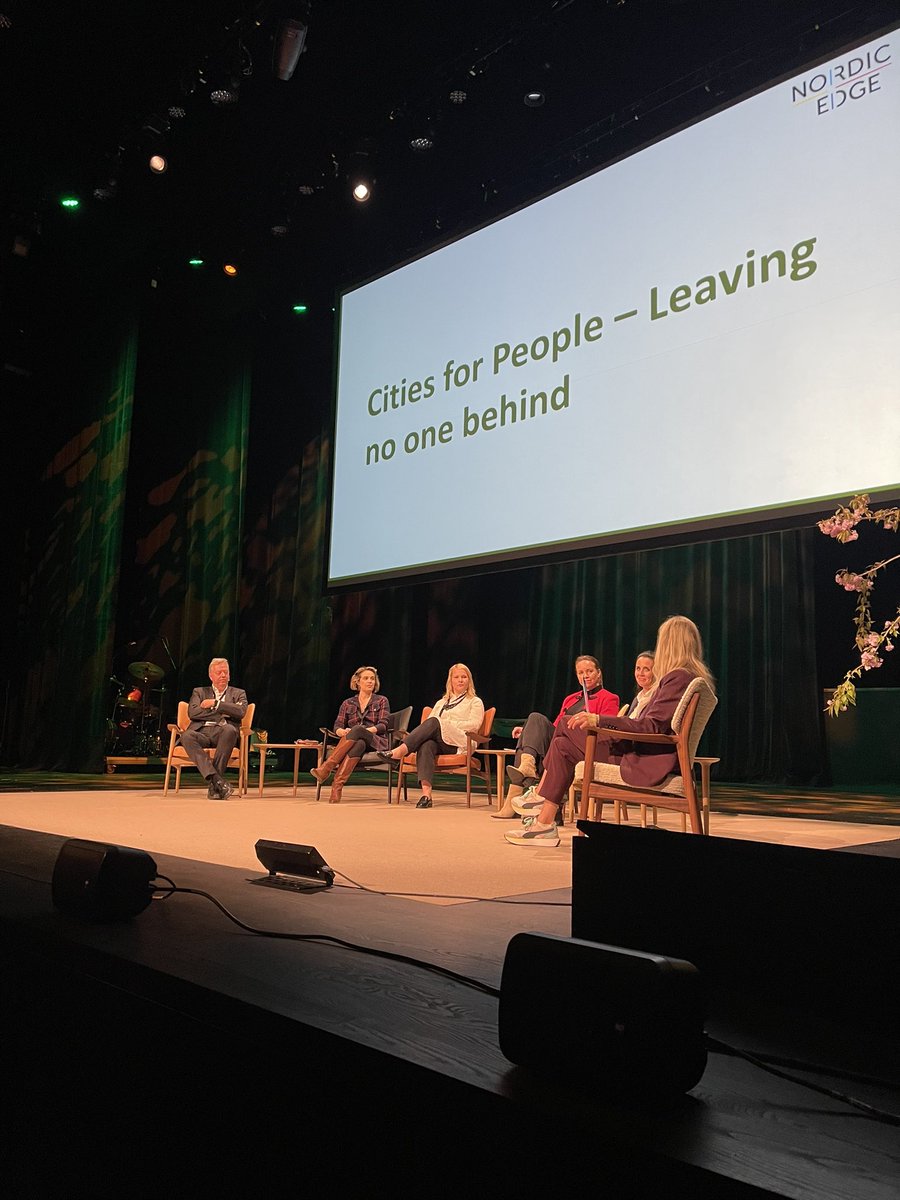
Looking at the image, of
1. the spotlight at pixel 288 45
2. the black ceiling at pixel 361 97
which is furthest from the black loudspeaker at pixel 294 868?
the spotlight at pixel 288 45

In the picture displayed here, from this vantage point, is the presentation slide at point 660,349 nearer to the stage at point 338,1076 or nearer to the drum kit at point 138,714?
the stage at point 338,1076

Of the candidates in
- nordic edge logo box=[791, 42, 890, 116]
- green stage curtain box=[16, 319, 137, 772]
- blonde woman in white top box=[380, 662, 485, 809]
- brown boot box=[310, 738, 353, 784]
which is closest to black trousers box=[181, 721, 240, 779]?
brown boot box=[310, 738, 353, 784]

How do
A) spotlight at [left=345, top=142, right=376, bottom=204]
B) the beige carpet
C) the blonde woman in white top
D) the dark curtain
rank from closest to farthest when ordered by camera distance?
the beige carpet, the blonde woman in white top, spotlight at [left=345, top=142, right=376, bottom=204], the dark curtain

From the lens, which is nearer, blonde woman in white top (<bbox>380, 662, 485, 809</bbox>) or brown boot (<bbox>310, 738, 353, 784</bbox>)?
blonde woman in white top (<bbox>380, 662, 485, 809</bbox>)

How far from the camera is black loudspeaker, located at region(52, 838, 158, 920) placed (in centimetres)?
171

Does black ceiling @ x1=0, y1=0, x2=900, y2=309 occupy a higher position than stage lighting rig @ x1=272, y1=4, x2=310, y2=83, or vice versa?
black ceiling @ x1=0, y1=0, x2=900, y2=309

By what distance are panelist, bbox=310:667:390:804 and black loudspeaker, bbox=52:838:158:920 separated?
4.46m

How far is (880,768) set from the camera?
7605 mm

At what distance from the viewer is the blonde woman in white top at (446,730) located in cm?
581

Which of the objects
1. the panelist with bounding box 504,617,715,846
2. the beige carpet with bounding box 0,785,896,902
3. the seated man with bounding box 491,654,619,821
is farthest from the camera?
the seated man with bounding box 491,654,619,821

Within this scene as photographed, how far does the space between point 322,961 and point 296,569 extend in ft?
27.3

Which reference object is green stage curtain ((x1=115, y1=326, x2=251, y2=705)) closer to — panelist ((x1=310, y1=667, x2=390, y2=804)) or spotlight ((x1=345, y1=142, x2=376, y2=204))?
panelist ((x1=310, y1=667, x2=390, y2=804))

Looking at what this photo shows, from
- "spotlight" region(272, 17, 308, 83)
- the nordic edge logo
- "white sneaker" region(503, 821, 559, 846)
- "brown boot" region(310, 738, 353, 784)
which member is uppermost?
"spotlight" region(272, 17, 308, 83)

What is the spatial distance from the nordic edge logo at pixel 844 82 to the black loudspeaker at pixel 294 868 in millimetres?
3191
